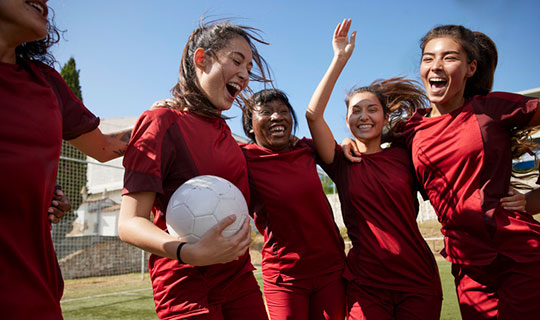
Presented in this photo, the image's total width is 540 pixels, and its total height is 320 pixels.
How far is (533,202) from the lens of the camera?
2.83m

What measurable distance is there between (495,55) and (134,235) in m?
3.13

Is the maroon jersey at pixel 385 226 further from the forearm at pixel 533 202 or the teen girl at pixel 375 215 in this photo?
the forearm at pixel 533 202

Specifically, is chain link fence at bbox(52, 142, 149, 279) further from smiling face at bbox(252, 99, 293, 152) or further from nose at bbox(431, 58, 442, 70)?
nose at bbox(431, 58, 442, 70)

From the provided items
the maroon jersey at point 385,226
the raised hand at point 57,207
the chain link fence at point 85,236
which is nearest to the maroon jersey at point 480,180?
the maroon jersey at point 385,226

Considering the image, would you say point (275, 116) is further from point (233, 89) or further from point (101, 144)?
point (101, 144)

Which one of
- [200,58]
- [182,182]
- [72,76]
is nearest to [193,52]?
[200,58]

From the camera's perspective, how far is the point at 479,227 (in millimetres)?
2662

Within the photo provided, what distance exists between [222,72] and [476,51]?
6.62 ft

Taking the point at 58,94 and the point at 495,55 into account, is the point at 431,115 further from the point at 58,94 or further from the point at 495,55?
the point at 58,94

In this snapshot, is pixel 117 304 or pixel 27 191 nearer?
pixel 27 191

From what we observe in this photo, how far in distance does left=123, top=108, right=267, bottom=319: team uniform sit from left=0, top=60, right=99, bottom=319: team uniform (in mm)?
444

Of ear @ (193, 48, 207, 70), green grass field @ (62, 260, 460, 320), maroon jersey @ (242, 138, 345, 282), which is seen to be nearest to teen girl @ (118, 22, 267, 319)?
ear @ (193, 48, 207, 70)

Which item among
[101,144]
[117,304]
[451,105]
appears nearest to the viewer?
[101,144]

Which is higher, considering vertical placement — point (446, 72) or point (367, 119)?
point (446, 72)
